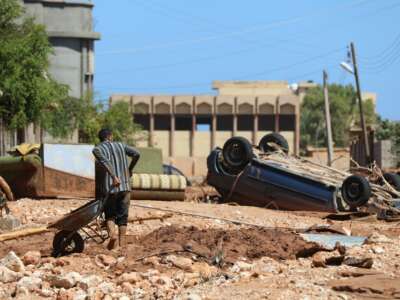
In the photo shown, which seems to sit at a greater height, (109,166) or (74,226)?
(109,166)

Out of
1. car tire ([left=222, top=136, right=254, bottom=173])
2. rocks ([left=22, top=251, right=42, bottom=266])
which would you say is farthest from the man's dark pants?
car tire ([left=222, top=136, right=254, bottom=173])

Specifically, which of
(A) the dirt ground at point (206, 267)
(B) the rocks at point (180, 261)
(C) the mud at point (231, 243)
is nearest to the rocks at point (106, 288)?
(A) the dirt ground at point (206, 267)

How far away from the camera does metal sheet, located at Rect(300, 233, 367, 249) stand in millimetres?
15897

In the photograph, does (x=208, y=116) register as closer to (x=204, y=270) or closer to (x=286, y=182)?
(x=286, y=182)

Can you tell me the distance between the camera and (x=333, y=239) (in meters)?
16.6

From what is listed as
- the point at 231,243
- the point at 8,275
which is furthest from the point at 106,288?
the point at 231,243

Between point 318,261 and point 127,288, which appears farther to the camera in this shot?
point 318,261

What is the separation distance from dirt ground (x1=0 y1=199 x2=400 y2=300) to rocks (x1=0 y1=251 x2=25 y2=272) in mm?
147

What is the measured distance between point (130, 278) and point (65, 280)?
0.70 m

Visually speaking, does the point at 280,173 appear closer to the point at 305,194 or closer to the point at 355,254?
the point at 305,194

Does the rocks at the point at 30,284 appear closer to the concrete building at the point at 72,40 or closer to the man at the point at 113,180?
the man at the point at 113,180

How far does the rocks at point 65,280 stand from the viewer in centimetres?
1153

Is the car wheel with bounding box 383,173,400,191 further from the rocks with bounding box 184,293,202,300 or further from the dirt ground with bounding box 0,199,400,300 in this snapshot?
the rocks with bounding box 184,293,202,300

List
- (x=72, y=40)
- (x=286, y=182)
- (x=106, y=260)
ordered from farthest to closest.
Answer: (x=72, y=40)
(x=286, y=182)
(x=106, y=260)
